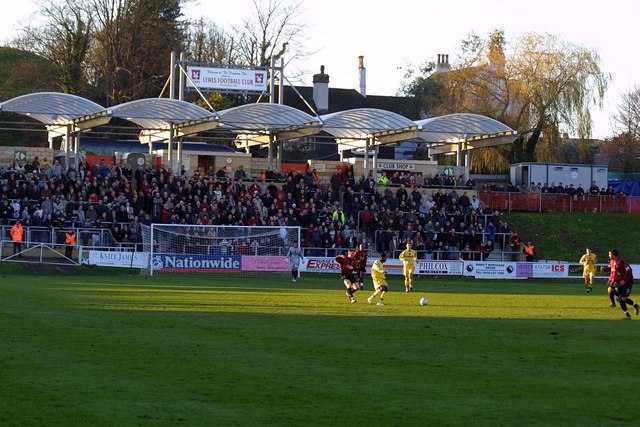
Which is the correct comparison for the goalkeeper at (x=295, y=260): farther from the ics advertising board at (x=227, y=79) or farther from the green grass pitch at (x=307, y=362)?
the ics advertising board at (x=227, y=79)

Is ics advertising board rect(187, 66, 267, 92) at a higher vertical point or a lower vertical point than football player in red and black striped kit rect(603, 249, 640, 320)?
higher

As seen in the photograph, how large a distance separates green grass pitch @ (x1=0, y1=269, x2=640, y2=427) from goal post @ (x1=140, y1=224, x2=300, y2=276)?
600 inches

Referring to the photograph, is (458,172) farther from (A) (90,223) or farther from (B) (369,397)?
(B) (369,397)

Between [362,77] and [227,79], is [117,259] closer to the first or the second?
[227,79]

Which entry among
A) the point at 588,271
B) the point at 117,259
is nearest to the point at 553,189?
the point at 588,271

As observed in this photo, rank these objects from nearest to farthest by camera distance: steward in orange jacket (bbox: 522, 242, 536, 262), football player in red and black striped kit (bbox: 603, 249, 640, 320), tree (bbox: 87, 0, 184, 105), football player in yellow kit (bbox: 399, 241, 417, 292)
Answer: football player in red and black striped kit (bbox: 603, 249, 640, 320), football player in yellow kit (bbox: 399, 241, 417, 292), steward in orange jacket (bbox: 522, 242, 536, 262), tree (bbox: 87, 0, 184, 105)

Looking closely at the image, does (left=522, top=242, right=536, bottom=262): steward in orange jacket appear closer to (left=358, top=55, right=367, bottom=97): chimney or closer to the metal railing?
the metal railing

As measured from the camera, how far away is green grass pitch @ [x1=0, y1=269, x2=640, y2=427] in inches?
464

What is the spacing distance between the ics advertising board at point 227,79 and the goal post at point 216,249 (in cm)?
1438

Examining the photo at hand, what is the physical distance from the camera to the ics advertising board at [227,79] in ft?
192

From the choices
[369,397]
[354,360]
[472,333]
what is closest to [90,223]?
[472,333]

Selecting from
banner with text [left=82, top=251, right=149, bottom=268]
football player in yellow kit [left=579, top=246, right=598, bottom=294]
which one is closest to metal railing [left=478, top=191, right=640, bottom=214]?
football player in yellow kit [left=579, top=246, right=598, bottom=294]

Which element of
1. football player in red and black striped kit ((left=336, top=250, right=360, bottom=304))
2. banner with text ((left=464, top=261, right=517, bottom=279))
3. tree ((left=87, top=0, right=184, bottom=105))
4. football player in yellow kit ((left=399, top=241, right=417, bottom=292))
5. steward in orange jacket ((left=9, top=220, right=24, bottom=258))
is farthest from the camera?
tree ((left=87, top=0, right=184, bottom=105))

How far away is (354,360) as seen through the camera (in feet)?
53.1
